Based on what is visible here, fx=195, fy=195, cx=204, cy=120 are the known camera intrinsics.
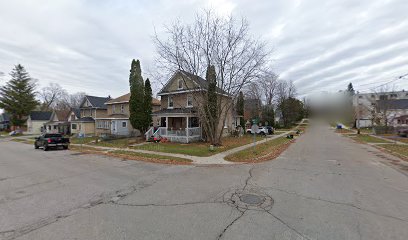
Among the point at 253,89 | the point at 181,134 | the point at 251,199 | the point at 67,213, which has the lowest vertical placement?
the point at 251,199

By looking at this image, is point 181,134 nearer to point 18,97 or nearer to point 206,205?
point 206,205

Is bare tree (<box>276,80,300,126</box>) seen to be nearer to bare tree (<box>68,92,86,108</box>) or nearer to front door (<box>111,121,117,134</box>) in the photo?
front door (<box>111,121,117,134</box>)

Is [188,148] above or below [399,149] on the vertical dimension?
above

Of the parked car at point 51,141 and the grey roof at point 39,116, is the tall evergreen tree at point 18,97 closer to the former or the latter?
the grey roof at point 39,116

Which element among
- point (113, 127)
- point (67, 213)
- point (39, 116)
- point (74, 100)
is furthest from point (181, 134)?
point (74, 100)

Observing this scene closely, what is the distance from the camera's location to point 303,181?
7.57 meters

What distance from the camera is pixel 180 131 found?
2148 centimetres

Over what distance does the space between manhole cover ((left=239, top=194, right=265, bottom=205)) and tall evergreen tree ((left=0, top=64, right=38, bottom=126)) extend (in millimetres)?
60481

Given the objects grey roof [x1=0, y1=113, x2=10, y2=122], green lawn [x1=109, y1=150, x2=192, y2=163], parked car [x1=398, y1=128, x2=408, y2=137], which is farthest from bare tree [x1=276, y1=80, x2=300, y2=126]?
grey roof [x1=0, y1=113, x2=10, y2=122]

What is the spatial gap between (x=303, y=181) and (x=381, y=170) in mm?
5173

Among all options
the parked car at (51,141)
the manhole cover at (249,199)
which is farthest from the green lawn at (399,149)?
the parked car at (51,141)

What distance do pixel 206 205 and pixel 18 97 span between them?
60.9m

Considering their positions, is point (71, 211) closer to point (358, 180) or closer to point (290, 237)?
point (290, 237)

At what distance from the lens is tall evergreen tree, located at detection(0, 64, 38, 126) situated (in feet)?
150
